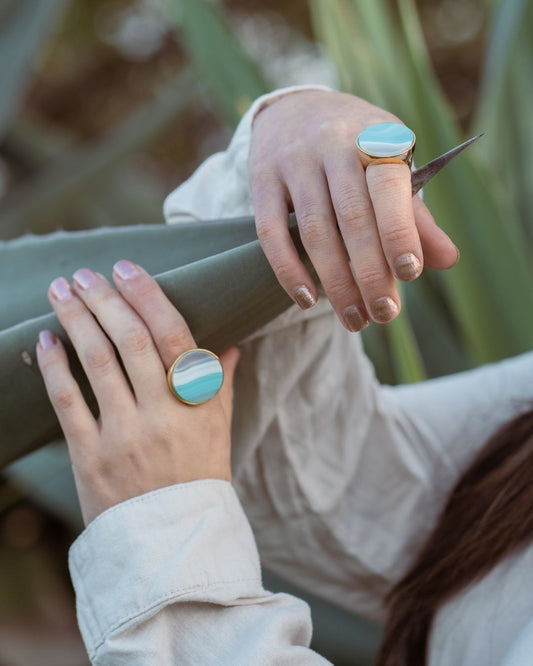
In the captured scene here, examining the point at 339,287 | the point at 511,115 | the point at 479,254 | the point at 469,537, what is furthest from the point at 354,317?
the point at 511,115

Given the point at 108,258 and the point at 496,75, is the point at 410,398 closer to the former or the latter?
the point at 108,258

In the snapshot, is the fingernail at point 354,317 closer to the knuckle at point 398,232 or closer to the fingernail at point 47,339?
the knuckle at point 398,232

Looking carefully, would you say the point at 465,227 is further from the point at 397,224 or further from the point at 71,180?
the point at 71,180

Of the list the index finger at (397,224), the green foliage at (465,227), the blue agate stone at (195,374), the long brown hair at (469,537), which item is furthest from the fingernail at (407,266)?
the green foliage at (465,227)

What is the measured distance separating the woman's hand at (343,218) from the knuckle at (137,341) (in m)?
0.08

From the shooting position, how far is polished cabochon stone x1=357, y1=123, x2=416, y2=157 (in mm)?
344

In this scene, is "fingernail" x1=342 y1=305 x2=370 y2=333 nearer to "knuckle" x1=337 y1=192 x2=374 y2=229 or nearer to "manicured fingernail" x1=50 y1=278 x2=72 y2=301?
"knuckle" x1=337 y1=192 x2=374 y2=229

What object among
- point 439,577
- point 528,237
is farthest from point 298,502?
point 528,237

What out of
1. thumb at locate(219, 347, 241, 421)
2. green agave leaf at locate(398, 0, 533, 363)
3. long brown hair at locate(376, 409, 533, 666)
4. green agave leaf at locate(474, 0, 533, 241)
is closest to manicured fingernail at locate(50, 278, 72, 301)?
thumb at locate(219, 347, 241, 421)

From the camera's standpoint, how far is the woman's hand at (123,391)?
400 millimetres

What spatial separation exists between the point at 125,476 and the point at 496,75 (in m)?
0.86

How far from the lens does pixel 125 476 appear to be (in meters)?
0.41

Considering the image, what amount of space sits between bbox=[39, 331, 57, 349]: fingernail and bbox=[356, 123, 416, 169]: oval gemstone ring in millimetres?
195

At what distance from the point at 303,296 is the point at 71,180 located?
1.22 meters
